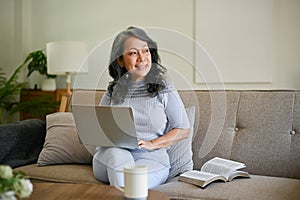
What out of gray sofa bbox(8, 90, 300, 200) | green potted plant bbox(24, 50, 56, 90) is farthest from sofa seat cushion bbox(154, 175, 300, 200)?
green potted plant bbox(24, 50, 56, 90)

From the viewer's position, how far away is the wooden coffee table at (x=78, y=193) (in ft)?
4.51

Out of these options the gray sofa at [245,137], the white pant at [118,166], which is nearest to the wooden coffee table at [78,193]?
the white pant at [118,166]

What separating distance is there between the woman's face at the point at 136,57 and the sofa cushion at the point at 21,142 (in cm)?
78

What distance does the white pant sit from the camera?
169 centimetres

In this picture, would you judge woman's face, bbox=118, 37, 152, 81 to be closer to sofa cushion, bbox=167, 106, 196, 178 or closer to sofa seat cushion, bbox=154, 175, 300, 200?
sofa cushion, bbox=167, 106, 196, 178

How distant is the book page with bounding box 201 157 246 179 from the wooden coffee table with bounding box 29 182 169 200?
0.45m

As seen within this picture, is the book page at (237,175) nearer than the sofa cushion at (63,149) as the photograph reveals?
Yes

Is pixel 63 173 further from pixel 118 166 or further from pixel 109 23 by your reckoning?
pixel 109 23

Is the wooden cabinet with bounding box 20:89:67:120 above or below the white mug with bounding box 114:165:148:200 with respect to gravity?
above

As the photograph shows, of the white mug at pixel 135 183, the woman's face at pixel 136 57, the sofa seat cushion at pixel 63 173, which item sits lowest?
the sofa seat cushion at pixel 63 173

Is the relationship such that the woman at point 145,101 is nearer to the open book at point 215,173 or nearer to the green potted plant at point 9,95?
the open book at point 215,173

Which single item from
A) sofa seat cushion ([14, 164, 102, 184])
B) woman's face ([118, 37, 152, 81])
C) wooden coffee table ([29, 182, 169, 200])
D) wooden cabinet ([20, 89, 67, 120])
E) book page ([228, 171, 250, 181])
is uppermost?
woman's face ([118, 37, 152, 81])

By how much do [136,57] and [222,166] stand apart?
25.0 inches

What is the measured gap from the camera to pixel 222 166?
5.98 ft
